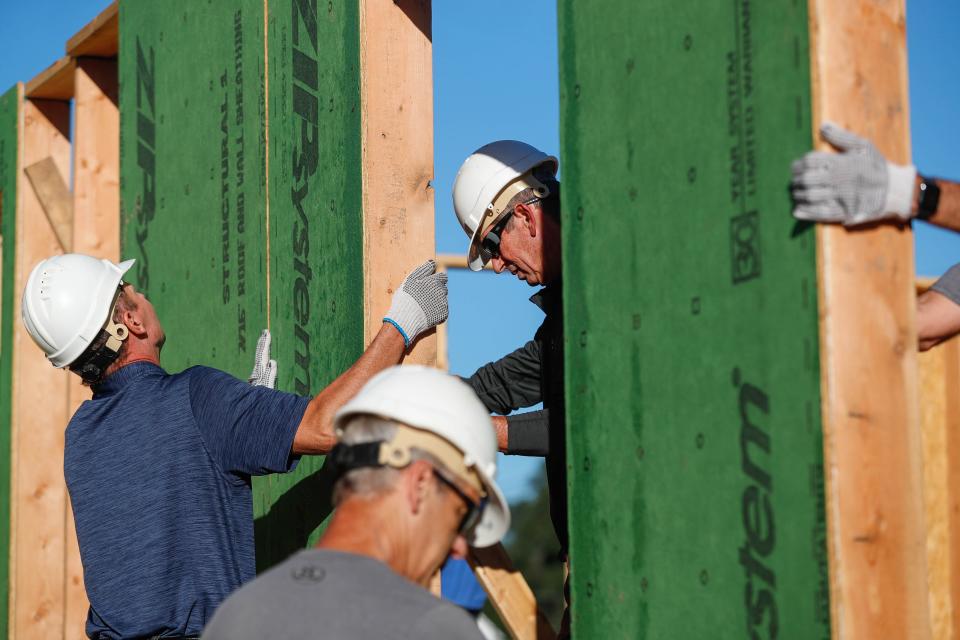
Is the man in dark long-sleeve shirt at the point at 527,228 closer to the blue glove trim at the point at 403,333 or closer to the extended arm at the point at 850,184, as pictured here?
A: the blue glove trim at the point at 403,333

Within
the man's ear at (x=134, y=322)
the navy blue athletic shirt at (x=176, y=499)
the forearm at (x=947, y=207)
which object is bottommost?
the navy blue athletic shirt at (x=176, y=499)

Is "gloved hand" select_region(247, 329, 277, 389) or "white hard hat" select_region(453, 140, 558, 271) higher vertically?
"white hard hat" select_region(453, 140, 558, 271)

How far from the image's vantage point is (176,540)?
4.09 m

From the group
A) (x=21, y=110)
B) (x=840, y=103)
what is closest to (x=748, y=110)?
(x=840, y=103)

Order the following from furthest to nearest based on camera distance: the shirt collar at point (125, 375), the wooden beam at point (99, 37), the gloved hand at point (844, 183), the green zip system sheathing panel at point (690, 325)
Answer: the wooden beam at point (99, 37)
the shirt collar at point (125, 375)
the green zip system sheathing panel at point (690, 325)
the gloved hand at point (844, 183)

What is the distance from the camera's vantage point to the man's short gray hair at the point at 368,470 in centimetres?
241

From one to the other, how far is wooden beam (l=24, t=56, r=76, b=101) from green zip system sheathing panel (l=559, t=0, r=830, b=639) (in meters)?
5.16

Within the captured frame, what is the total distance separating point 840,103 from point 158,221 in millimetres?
4512

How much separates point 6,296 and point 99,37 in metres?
2.05

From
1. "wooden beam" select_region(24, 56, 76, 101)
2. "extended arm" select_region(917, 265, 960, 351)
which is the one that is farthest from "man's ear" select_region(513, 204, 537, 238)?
"wooden beam" select_region(24, 56, 76, 101)

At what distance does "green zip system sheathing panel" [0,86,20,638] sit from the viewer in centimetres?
829

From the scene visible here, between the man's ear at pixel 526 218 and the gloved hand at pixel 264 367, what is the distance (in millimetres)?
1152

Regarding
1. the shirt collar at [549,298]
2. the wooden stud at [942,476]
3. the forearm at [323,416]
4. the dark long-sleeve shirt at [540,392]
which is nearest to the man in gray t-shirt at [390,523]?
the forearm at [323,416]

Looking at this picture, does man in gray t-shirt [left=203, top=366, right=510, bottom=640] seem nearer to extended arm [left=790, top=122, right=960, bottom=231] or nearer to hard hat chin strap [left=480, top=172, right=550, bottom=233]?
extended arm [left=790, top=122, right=960, bottom=231]
